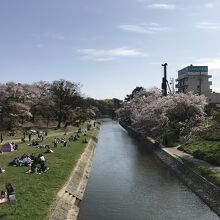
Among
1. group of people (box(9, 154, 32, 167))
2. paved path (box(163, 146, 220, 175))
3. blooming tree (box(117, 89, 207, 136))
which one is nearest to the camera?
paved path (box(163, 146, 220, 175))

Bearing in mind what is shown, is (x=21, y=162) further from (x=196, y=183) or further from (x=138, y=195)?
(x=196, y=183)

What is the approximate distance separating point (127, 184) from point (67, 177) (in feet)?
20.6

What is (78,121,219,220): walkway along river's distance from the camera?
28.9 metres

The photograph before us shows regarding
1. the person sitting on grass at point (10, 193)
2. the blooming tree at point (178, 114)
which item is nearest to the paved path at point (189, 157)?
the blooming tree at point (178, 114)

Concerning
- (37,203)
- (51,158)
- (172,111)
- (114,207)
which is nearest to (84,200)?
(114,207)

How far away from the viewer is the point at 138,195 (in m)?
34.8

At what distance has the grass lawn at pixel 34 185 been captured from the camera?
2428cm

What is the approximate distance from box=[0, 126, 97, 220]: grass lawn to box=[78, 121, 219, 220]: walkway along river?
2681mm

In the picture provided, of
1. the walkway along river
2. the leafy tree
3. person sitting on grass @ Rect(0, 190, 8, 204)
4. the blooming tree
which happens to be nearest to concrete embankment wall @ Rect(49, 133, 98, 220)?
the walkway along river

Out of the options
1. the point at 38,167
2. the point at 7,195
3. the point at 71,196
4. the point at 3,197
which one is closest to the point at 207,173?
the point at 71,196

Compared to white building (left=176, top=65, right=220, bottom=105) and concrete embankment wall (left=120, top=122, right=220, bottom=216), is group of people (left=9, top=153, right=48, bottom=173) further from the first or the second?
white building (left=176, top=65, right=220, bottom=105)

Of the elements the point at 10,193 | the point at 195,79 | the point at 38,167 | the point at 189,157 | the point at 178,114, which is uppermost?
the point at 195,79

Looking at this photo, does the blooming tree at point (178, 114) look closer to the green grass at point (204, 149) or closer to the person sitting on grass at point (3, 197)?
the green grass at point (204, 149)

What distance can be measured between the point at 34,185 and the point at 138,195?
8929mm
